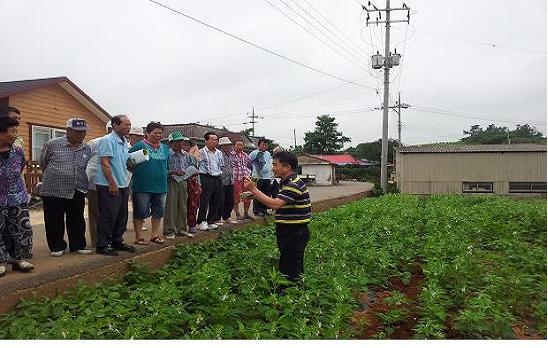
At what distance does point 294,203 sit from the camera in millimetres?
4832

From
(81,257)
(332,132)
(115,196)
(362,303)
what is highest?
(332,132)

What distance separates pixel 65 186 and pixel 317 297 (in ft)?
9.28

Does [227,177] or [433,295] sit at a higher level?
[227,177]

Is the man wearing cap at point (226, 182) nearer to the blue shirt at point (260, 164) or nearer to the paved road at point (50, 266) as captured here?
the blue shirt at point (260, 164)

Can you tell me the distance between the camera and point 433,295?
452 centimetres

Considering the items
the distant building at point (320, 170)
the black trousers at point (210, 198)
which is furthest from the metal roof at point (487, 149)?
the black trousers at point (210, 198)

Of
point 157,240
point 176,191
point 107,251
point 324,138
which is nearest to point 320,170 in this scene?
point 324,138

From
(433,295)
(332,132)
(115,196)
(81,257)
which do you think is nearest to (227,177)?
(115,196)

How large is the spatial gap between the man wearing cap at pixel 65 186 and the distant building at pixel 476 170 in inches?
825

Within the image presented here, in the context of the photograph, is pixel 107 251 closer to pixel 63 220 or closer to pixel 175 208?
pixel 63 220

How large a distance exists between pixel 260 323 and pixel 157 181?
105 inches

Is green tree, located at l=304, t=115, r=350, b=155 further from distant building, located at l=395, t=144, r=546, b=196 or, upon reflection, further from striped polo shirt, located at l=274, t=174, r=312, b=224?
striped polo shirt, located at l=274, t=174, r=312, b=224

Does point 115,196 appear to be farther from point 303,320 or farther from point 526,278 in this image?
point 526,278

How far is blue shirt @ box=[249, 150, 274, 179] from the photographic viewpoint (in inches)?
346
